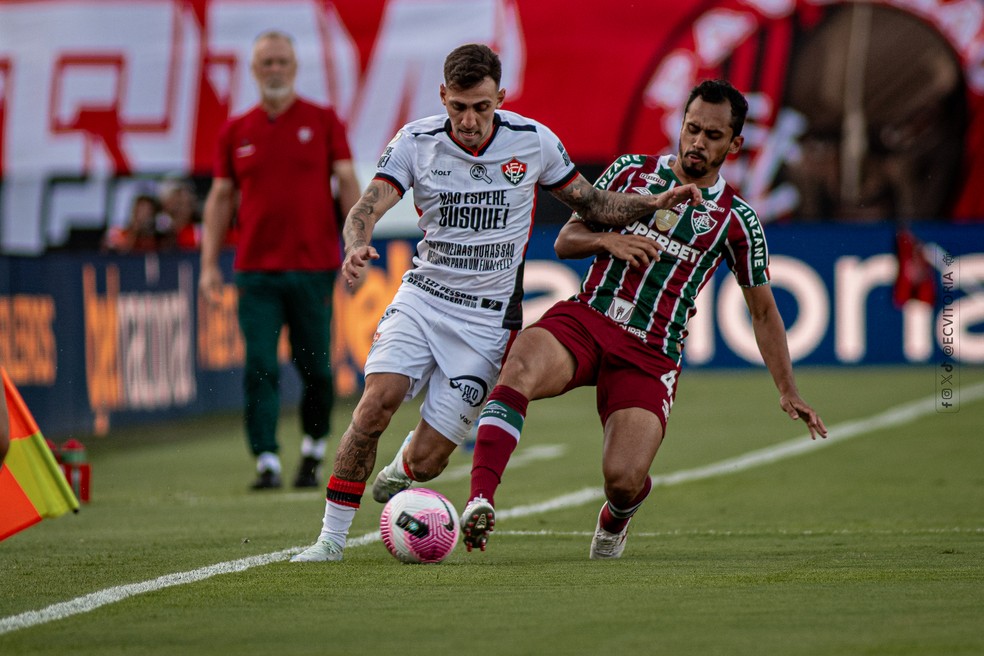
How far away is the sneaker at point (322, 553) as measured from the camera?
21.2 ft

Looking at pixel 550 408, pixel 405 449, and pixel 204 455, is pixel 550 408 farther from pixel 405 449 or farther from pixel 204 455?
pixel 405 449

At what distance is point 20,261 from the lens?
13.4 meters

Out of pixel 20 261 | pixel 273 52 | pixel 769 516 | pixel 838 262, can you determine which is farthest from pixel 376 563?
pixel 838 262

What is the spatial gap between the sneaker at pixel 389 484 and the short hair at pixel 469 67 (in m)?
1.90

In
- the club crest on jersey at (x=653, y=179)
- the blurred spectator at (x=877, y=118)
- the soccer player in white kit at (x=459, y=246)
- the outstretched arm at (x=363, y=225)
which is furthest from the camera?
the blurred spectator at (x=877, y=118)

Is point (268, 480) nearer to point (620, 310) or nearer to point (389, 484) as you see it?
point (389, 484)

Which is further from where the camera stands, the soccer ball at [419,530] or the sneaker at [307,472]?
the sneaker at [307,472]

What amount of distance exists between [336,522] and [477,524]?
0.84 meters

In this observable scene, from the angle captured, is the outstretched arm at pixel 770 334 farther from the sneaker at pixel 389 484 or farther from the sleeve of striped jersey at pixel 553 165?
the sneaker at pixel 389 484

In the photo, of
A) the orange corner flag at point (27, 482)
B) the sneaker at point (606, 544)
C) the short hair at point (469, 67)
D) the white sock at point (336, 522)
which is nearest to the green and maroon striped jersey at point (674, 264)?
the sneaker at point (606, 544)

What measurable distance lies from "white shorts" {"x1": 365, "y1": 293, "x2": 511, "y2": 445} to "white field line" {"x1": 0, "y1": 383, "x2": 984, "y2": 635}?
0.74 metres

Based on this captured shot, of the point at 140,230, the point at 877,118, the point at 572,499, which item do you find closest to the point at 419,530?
the point at 572,499

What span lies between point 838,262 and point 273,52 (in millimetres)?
11593

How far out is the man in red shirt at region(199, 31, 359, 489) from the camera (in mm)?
9859
